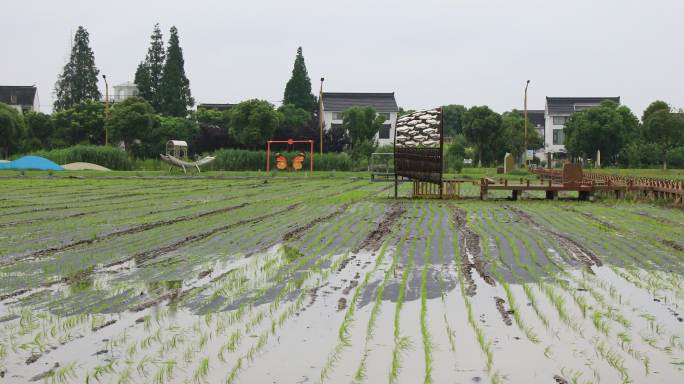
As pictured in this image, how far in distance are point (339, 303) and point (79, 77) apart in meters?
73.3

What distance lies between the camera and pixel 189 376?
15.0 feet

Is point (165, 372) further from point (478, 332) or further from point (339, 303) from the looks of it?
point (478, 332)

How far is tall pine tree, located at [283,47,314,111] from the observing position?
73.6m

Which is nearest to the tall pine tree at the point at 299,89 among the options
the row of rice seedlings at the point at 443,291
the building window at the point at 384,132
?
the building window at the point at 384,132

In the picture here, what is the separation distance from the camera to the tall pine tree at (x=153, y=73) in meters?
69.4

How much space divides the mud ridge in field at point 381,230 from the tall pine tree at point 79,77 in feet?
207

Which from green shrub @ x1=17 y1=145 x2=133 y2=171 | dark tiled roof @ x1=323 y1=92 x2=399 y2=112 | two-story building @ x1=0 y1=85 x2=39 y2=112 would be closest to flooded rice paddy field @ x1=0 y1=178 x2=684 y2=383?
green shrub @ x1=17 y1=145 x2=133 y2=171

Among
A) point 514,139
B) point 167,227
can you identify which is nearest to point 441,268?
point 167,227

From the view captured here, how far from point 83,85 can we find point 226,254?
6978 centimetres

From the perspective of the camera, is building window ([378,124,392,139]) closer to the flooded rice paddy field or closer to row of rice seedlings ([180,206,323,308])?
A: the flooded rice paddy field

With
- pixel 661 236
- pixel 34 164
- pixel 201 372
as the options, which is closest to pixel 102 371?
pixel 201 372

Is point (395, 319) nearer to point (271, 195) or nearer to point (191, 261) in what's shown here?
point (191, 261)

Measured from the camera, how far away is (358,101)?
79.1 meters

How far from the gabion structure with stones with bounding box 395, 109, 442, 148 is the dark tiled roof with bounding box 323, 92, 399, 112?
184 feet
